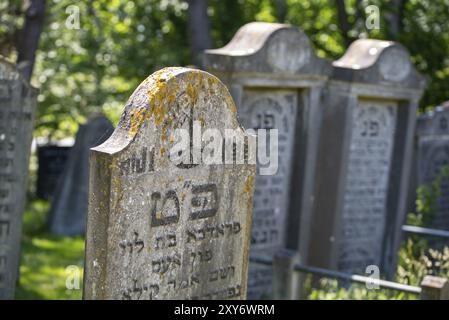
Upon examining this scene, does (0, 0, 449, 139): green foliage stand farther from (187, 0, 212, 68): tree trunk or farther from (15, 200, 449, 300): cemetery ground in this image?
(15, 200, 449, 300): cemetery ground

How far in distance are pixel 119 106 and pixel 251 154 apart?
376 inches

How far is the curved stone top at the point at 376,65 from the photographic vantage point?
7.91m

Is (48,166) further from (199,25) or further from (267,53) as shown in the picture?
(267,53)

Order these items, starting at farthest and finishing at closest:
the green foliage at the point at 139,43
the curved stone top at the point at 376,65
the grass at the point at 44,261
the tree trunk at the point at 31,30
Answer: the green foliage at the point at 139,43 → the tree trunk at the point at 31,30 → the curved stone top at the point at 376,65 → the grass at the point at 44,261

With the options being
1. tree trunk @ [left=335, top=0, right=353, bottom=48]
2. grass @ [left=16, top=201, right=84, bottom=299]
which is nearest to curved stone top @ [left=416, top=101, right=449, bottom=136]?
tree trunk @ [left=335, top=0, right=353, bottom=48]

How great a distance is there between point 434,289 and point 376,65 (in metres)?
2.88

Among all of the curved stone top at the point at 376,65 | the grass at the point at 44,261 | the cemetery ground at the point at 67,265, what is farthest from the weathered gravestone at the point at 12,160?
the curved stone top at the point at 376,65

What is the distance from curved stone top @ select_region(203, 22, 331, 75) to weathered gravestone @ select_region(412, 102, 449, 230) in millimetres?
2646

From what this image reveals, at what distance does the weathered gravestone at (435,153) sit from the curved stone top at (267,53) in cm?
265

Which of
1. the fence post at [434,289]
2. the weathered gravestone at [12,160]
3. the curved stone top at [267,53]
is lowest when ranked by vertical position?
the fence post at [434,289]

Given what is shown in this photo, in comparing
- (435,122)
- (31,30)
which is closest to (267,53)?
(435,122)

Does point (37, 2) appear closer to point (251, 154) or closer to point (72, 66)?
point (72, 66)

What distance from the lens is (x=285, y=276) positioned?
6.83 meters

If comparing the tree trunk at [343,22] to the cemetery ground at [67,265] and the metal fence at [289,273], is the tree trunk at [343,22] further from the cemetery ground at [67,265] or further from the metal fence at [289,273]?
the metal fence at [289,273]
